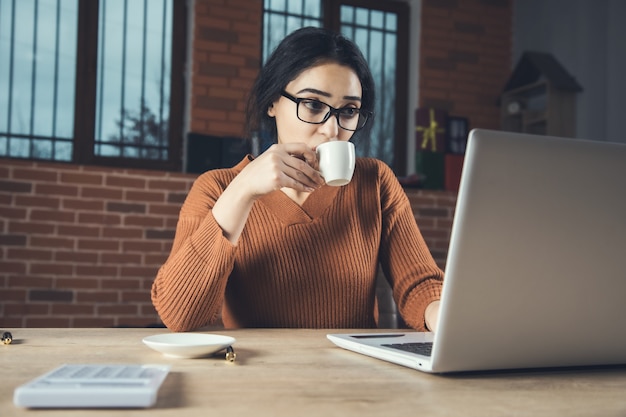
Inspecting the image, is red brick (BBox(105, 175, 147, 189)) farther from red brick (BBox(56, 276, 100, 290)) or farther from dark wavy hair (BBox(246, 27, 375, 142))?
dark wavy hair (BBox(246, 27, 375, 142))

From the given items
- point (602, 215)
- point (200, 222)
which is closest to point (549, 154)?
point (602, 215)

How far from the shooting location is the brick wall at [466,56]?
379 centimetres

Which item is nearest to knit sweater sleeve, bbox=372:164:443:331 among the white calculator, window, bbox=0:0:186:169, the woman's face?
the woman's face

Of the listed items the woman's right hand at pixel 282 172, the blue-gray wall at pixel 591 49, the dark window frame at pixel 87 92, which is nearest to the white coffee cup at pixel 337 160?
the woman's right hand at pixel 282 172

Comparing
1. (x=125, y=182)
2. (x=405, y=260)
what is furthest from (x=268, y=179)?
(x=125, y=182)

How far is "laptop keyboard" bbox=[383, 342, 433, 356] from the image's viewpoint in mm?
808

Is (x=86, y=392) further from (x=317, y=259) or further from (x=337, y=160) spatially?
(x=317, y=259)

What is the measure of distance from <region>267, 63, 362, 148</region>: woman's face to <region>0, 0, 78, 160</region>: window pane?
2.24 m

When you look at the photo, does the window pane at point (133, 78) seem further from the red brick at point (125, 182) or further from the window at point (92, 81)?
the red brick at point (125, 182)

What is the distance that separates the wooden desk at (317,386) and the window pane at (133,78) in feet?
8.44

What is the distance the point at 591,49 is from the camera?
11.5ft

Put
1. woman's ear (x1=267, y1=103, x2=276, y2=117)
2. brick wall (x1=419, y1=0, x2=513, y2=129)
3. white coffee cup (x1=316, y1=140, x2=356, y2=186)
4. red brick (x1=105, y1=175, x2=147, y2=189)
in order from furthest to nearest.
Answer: brick wall (x1=419, y1=0, x2=513, y2=129) < red brick (x1=105, y1=175, x2=147, y2=189) < woman's ear (x1=267, y1=103, x2=276, y2=117) < white coffee cup (x1=316, y1=140, x2=356, y2=186)

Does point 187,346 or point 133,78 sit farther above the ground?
point 133,78

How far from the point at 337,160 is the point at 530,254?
1.51 feet
